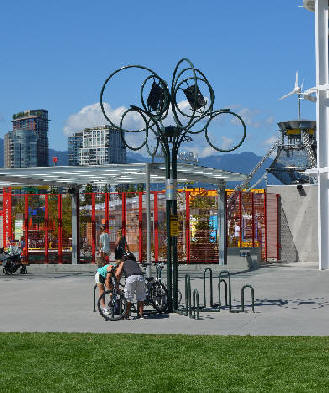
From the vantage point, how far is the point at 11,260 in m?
28.0

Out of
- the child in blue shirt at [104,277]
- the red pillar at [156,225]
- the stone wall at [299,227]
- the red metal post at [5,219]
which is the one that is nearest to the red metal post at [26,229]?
the red metal post at [5,219]

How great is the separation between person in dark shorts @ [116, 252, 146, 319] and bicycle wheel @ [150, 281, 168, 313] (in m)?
0.62

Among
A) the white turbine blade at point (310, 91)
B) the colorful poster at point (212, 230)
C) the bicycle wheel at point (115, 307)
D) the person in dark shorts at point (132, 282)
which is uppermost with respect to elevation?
the white turbine blade at point (310, 91)

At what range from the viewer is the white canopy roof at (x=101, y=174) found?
2361 centimetres

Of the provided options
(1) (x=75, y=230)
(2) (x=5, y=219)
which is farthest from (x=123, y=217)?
(2) (x=5, y=219)

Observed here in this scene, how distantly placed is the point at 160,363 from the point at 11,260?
60.3ft

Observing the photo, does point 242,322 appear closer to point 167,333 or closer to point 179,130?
point 167,333

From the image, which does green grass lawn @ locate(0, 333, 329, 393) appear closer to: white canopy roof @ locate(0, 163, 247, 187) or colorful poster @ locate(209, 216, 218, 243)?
white canopy roof @ locate(0, 163, 247, 187)

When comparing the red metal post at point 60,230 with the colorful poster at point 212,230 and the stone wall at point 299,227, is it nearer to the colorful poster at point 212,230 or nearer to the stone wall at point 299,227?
the colorful poster at point 212,230

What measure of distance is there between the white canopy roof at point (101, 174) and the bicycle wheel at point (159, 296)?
595 cm

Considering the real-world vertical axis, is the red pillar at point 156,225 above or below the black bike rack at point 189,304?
above

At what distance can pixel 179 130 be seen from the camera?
53.0 ft

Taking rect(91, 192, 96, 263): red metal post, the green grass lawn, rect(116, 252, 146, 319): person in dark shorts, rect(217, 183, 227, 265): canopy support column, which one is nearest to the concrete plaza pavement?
rect(116, 252, 146, 319): person in dark shorts

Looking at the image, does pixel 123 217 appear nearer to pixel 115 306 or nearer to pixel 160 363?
pixel 115 306
